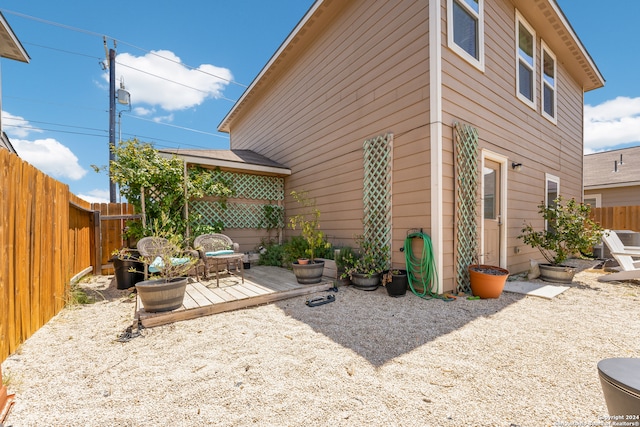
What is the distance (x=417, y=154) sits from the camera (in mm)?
3961

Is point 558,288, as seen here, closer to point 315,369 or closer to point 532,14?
point 315,369

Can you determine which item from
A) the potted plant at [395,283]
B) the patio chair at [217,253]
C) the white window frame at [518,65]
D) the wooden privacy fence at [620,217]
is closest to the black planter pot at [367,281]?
the potted plant at [395,283]

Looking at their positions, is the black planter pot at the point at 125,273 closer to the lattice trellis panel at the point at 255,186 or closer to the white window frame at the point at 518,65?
the lattice trellis panel at the point at 255,186

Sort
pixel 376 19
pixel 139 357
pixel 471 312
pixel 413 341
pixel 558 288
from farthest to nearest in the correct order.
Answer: pixel 376 19, pixel 558 288, pixel 471 312, pixel 413 341, pixel 139 357

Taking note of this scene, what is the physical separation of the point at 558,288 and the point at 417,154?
317 centimetres

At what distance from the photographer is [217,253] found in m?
4.54

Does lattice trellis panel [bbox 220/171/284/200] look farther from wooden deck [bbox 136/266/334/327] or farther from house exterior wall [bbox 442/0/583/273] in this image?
house exterior wall [bbox 442/0/583/273]

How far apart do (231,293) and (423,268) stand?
9.07 ft

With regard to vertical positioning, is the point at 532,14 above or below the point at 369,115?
above

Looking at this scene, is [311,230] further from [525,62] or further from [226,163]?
[525,62]

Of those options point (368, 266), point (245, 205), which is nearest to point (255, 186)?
point (245, 205)

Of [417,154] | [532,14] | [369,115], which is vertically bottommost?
[417,154]

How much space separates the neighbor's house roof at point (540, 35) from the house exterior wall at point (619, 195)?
15.2 ft

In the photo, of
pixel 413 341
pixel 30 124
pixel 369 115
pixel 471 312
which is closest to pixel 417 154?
pixel 369 115
